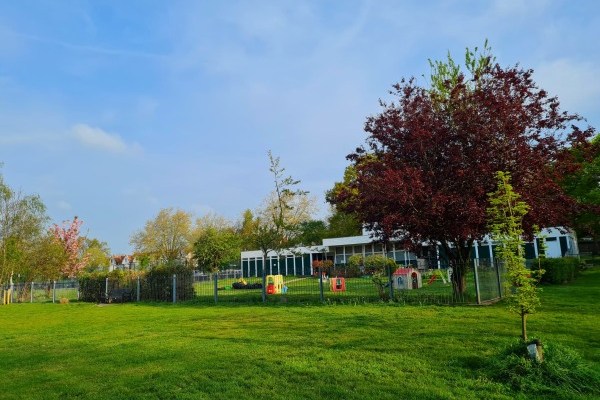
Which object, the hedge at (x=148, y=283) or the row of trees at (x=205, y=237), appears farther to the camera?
the row of trees at (x=205, y=237)

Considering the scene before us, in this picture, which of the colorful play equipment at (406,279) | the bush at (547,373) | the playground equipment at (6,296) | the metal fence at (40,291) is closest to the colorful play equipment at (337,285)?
the colorful play equipment at (406,279)

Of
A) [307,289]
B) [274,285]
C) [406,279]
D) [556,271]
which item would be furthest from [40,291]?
[556,271]

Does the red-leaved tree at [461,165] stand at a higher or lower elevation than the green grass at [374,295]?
higher

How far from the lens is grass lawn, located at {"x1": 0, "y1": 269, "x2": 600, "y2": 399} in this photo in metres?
5.70

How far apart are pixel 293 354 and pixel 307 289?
13576mm

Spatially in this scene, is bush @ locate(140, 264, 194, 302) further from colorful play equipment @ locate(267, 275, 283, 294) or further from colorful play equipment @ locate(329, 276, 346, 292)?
colorful play equipment @ locate(329, 276, 346, 292)

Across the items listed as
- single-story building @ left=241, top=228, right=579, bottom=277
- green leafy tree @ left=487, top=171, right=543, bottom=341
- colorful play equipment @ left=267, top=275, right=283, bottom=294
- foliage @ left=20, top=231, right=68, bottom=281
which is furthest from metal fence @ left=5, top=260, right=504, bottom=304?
single-story building @ left=241, top=228, right=579, bottom=277

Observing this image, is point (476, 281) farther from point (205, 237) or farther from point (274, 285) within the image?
point (205, 237)

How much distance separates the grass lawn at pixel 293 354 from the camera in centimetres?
570

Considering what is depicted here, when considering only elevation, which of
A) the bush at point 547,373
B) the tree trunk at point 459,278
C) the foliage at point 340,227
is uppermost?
the foliage at point 340,227

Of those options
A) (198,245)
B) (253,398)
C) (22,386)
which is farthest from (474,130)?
(198,245)

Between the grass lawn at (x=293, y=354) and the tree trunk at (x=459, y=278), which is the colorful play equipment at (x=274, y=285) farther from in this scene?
the tree trunk at (x=459, y=278)

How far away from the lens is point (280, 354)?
297 inches

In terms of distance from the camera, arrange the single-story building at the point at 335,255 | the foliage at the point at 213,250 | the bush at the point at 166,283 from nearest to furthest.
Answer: the bush at the point at 166,283
the single-story building at the point at 335,255
the foliage at the point at 213,250
